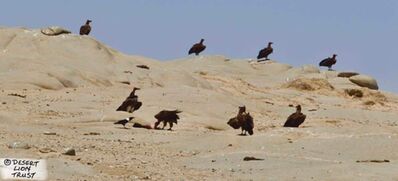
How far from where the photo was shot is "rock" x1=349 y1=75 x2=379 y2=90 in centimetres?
5362

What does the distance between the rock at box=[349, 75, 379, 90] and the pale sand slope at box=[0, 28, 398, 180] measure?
63cm

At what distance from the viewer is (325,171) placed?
1867cm

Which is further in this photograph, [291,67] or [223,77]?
[291,67]

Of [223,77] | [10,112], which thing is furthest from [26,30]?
[10,112]

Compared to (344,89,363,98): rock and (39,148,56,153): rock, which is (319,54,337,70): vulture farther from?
(39,148,56,153): rock

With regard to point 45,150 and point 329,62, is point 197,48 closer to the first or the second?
point 329,62

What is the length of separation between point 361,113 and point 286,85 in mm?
12863

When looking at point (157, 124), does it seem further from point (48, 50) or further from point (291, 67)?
point (291, 67)

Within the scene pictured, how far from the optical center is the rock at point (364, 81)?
176ft

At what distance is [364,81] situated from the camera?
53719 millimetres

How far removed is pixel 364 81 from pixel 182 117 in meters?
24.7

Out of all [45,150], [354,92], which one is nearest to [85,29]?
[354,92]

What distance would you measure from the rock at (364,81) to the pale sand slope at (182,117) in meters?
0.63

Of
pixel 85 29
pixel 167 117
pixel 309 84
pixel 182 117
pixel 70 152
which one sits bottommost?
pixel 70 152
